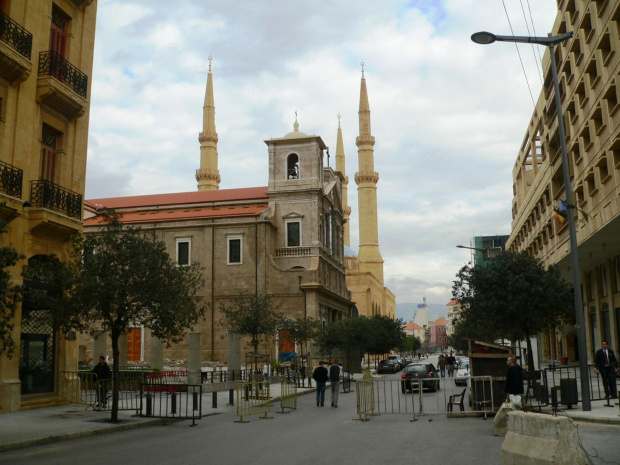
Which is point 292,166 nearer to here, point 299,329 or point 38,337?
point 299,329

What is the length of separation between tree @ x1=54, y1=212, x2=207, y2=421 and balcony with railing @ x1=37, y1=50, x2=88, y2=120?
15.0 feet

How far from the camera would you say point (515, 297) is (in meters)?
22.3

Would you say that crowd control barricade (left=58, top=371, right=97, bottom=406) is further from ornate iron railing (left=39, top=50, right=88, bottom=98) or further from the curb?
ornate iron railing (left=39, top=50, right=88, bottom=98)

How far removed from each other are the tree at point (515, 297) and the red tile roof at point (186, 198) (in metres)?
34.5

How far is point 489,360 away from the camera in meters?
18.1

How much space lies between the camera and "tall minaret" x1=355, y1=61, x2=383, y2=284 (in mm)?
103312

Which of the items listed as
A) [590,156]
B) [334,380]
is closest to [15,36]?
[334,380]

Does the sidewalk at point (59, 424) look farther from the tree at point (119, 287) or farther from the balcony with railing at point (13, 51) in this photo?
the balcony with railing at point (13, 51)

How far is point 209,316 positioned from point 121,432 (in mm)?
37132

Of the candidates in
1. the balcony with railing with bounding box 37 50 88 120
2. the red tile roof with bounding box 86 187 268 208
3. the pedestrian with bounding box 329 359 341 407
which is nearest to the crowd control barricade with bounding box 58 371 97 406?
the pedestrian with bounding box 329 359 341 407

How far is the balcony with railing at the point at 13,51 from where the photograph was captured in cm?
1708

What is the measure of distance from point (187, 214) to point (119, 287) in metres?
40.2

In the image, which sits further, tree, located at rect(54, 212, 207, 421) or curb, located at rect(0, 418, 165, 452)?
tree, located at rect(54, 212, 207, 421)

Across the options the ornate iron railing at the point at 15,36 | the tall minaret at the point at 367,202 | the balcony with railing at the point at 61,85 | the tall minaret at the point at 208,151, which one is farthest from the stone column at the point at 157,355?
the tall minaret at the point at 367,202
